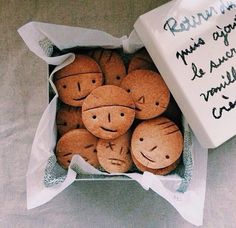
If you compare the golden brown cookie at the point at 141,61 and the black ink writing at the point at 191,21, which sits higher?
the black ink writing at the point at 191,21

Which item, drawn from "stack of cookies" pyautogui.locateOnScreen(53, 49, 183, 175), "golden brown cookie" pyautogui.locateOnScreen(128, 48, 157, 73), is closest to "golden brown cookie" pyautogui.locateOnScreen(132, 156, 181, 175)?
"stack of cookies" pyautogui.locateOnScreen(53, 49, 183, 175)

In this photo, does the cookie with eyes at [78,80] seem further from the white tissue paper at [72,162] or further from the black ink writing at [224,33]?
the black ink writing at [224,33]

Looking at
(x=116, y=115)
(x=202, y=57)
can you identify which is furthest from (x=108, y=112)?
(x=202, y=57)

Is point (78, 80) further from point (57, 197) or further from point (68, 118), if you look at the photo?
point (57, 197)

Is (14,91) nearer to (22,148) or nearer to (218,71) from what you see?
(22,148)

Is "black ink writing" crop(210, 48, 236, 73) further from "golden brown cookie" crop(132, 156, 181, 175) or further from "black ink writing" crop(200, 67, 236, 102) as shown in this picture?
"golden brown cookie" crop(132, 156, 181, 175)

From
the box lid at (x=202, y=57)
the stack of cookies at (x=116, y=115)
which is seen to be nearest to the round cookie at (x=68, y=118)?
Result: the stack of cookies at (x=116, y=115)
